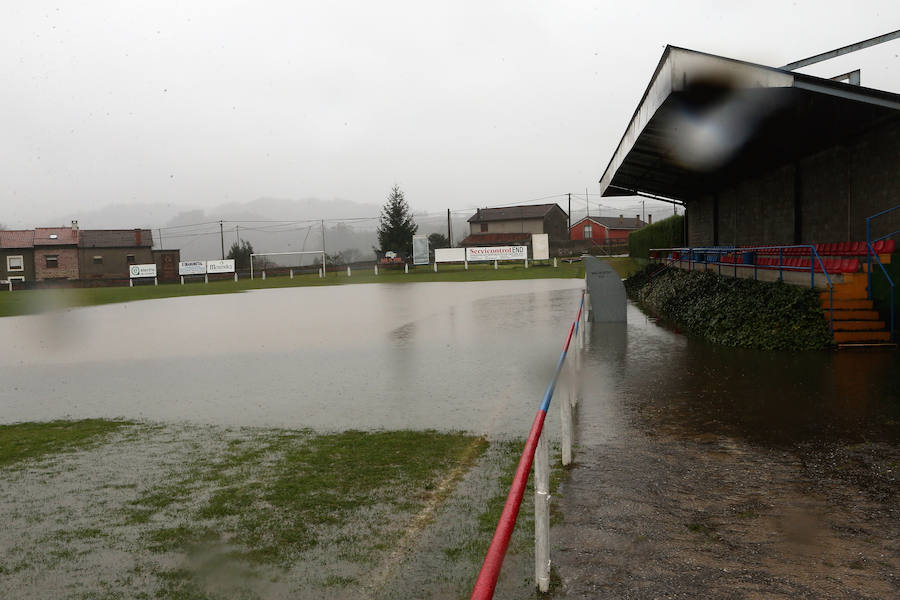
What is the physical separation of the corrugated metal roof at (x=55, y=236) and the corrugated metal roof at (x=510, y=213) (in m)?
50.9

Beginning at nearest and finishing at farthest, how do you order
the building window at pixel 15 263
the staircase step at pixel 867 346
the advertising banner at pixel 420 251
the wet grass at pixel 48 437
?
the wet grass at pixel 48 437, the staircase step at pixel 867 346, the advertising banner at pixel 420 251, the building window at pixel 15 263

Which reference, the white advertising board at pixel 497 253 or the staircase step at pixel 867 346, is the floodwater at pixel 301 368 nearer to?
the staircase step at pixel 867 346

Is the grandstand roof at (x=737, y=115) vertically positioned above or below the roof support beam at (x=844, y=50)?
below

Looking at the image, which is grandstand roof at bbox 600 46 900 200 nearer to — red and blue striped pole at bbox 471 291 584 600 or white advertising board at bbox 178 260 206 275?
red and blue striped pole at bbox 471 291 584 600

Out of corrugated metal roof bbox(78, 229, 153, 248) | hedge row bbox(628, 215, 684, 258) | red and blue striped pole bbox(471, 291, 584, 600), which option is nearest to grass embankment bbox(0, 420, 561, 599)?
red and blue striped pole bbox(471, 291, 584, 600)

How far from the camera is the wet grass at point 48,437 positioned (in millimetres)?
6973

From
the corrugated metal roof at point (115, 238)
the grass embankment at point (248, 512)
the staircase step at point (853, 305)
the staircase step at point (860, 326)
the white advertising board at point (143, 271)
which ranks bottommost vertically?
the grass embankment at point (248, 512)

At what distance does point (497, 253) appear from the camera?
58812 mm

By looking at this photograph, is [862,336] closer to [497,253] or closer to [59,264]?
[497,253]

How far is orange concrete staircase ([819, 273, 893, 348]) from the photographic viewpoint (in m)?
11.7

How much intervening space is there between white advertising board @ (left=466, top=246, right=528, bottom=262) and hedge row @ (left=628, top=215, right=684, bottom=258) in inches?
467

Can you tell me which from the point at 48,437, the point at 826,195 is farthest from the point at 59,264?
the point at 826,195

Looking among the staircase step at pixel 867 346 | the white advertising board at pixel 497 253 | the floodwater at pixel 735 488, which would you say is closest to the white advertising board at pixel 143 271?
the white advertising board at pixel 497 253

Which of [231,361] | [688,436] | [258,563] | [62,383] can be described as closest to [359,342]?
[231,361]
